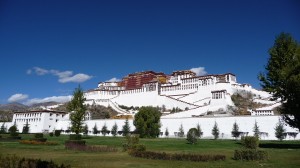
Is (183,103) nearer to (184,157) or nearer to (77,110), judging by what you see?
(77,110)

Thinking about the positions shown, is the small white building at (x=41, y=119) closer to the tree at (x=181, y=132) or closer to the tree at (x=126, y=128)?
the tree at (x=126, y=128)

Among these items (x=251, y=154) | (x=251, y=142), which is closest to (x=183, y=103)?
(x=251, y=142)

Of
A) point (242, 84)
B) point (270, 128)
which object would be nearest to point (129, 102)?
point (242, 84)

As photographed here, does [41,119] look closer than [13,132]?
No

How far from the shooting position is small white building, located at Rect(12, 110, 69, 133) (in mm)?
89000

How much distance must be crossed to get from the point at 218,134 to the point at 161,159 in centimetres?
4024

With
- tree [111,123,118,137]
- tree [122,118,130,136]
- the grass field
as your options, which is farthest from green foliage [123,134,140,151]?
tree [111,123,118,137]

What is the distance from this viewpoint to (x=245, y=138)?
2014cm

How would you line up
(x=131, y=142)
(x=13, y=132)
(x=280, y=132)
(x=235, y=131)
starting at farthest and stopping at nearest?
(x=235, y=131), (x=13, y=132), (x=280, y=132), (x=131, y=142)

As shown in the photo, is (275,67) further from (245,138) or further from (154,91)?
(154,91)

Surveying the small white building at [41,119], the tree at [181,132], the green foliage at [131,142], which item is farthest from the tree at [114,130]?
the green foliage at [131,142]

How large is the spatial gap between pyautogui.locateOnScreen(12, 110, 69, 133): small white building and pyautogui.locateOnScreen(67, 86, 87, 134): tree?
1812 inches

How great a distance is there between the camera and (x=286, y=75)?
2794 centimetres

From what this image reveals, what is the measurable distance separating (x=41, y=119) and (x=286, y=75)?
7723 cm
